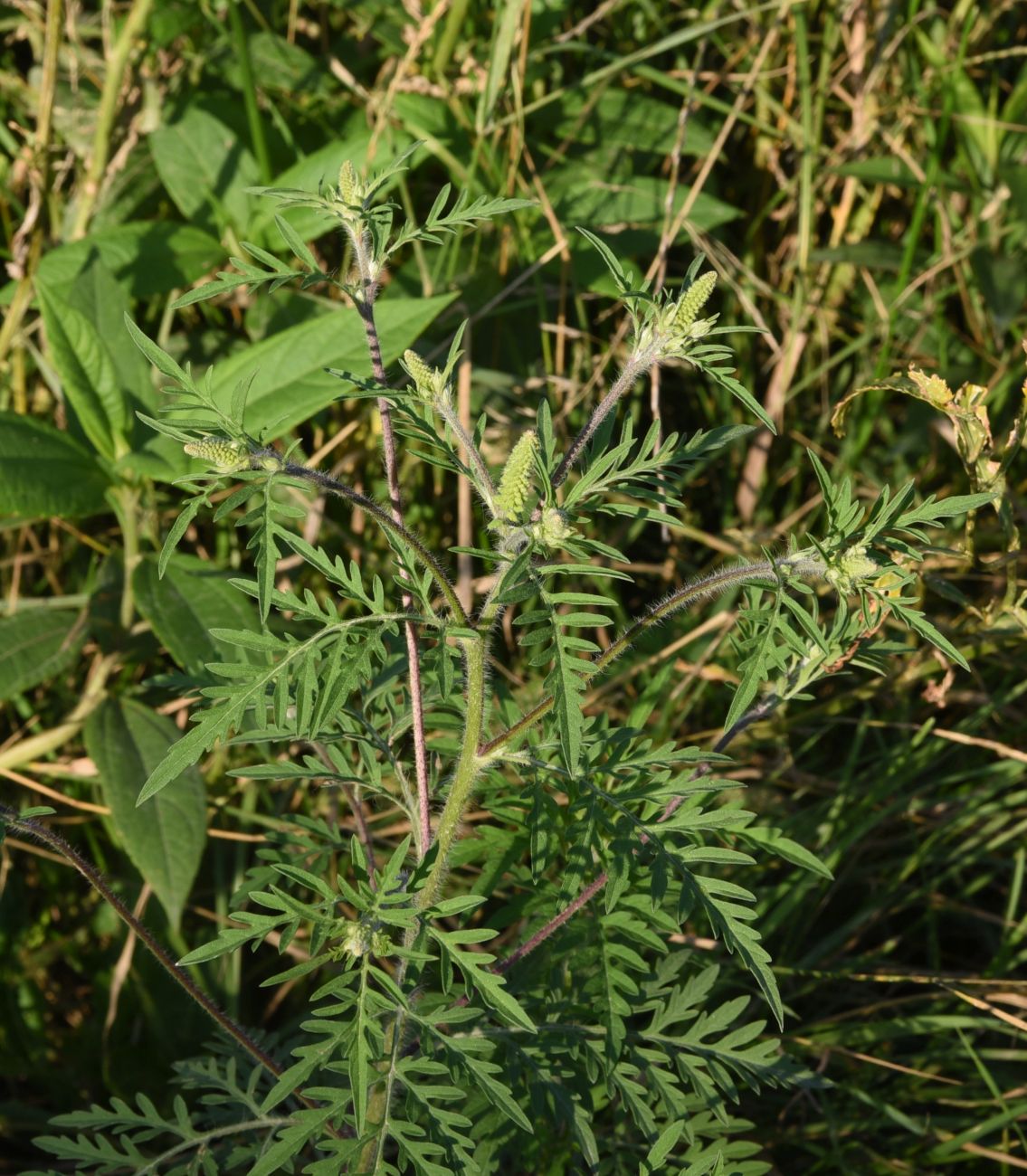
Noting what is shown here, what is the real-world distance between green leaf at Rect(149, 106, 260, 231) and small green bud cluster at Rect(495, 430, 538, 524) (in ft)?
6.08

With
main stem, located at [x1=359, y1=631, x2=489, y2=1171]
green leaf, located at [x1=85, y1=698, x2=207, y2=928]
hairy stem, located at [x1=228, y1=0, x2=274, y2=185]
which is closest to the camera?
main stem, located at [x1=359, y1=631, x2=489, y2=1171]

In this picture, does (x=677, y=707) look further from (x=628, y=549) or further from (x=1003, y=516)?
(x=1003, y=516)

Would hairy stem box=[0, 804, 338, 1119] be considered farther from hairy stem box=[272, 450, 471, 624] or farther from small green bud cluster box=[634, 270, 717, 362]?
small green bud cluster box=[634, 270, 717, 362]

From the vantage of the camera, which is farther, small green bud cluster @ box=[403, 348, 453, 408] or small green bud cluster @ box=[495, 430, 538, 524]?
small green bud cluster @ box=[403, 348, 453, 408]

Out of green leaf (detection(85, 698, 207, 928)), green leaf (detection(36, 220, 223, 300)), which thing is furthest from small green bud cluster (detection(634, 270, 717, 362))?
green leaf (detection(36, 220, 223, 300))

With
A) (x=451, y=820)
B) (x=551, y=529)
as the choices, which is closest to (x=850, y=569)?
(x=551, y=529)

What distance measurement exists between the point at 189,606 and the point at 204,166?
1189 mm

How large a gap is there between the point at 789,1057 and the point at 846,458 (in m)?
1.58

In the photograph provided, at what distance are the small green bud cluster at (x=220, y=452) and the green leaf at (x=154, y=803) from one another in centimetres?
104

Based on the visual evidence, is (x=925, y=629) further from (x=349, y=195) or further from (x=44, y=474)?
(x=44, y=474)

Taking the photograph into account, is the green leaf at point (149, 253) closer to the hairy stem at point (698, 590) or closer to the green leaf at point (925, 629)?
the hairy stem at point (698, 590)

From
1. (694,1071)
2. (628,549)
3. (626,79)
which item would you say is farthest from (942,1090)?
(626,79)

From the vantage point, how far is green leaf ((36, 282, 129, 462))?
2.53m

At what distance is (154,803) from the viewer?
2318mm
